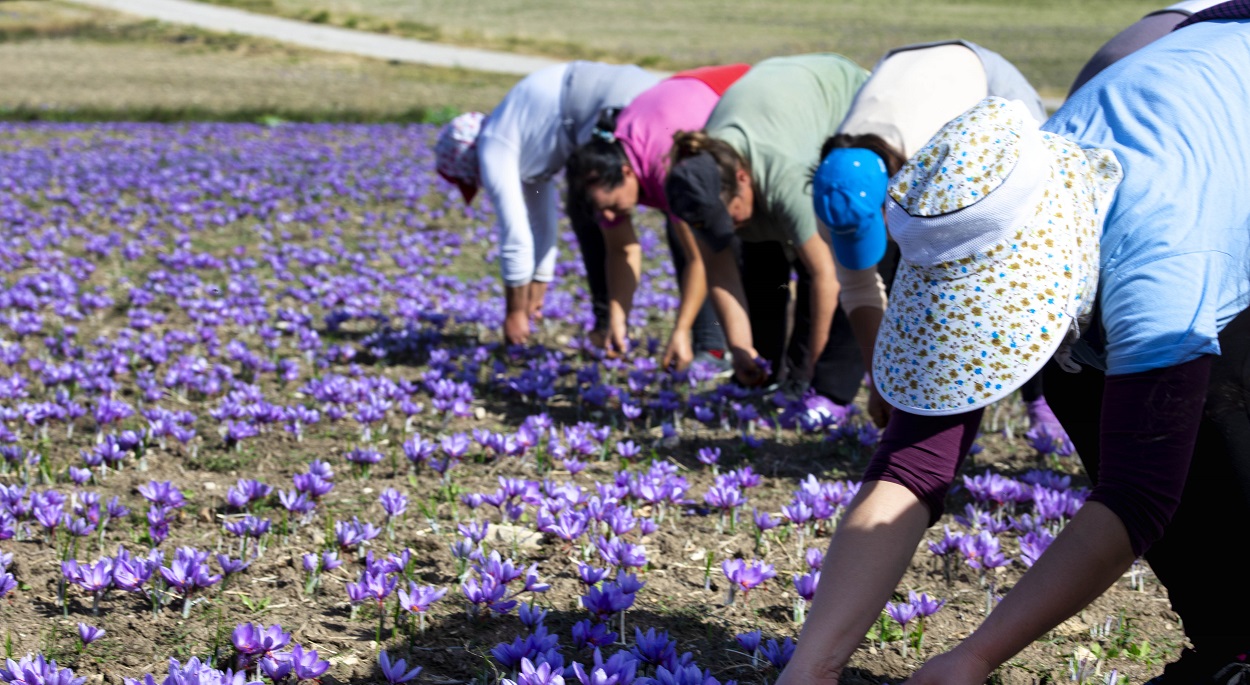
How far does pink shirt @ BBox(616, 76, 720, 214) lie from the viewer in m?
5.14

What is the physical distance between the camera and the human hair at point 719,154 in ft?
14.8

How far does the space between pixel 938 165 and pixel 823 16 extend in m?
47.5

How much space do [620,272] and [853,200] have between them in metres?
2.72

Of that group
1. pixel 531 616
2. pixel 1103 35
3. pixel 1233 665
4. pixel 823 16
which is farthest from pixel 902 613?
pixel 823 16

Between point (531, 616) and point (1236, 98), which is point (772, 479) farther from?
point (1236, 98)

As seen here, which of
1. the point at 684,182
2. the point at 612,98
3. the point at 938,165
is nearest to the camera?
the point at 938,165

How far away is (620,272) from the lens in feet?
20.1

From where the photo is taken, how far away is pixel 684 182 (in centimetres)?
431

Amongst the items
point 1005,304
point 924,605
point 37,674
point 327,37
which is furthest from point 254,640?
point 327,37

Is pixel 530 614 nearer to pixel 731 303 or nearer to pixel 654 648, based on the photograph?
pixel 654 648

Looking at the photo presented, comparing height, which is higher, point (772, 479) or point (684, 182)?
point (684, 182)

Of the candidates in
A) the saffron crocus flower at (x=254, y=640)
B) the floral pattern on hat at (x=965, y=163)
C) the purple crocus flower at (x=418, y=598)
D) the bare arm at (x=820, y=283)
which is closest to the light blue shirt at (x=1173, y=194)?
the floral pattern on hat at (x=965, y=163)

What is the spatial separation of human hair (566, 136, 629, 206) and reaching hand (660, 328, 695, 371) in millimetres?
816

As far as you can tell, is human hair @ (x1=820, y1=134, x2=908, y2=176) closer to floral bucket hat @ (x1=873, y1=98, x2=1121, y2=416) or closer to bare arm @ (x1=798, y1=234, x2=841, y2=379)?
bare arm @ (x1=798, y1=234, x2=841, y2=379)
